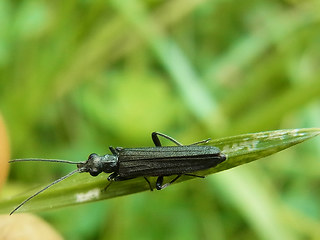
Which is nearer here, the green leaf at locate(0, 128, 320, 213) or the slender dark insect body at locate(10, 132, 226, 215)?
the green leaf at locate(0, 128, 320, 213)

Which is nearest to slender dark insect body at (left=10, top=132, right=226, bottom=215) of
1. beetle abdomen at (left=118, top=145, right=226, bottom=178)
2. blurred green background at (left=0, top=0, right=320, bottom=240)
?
beetle abdomen at (left=118, top=145, right=226, bottom=178)

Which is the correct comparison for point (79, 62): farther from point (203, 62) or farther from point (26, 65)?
point (203, 62)

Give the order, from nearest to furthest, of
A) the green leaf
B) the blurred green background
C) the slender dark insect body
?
the green leaf
the slender dark insect body
the blurred green background

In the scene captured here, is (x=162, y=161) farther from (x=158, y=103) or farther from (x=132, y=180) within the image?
(x=158, y=103)

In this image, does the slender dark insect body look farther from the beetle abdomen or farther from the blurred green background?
the blurred green background

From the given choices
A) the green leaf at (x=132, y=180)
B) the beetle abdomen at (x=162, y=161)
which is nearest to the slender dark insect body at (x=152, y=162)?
the beetle abdomen at (x=162, y=161)

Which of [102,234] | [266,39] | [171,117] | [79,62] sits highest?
[79,62]

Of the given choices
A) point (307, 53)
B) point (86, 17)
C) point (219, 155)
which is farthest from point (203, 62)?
point (219, 155)

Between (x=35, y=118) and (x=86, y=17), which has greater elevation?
(x=86, y=17)
